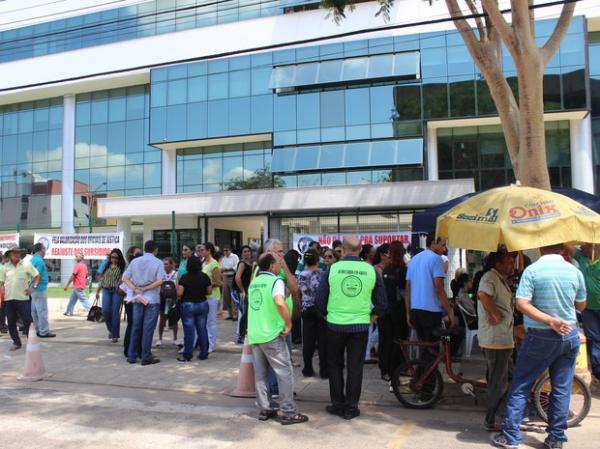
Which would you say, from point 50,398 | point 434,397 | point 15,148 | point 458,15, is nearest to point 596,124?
point 458,15

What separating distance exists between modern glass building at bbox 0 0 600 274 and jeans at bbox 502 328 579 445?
1596cm

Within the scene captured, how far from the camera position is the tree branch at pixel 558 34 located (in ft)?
24.1

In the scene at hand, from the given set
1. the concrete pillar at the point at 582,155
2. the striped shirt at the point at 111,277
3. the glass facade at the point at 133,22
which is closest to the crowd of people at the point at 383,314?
the striped shirt at the point at 111,277

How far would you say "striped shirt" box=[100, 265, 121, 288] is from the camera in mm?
9953

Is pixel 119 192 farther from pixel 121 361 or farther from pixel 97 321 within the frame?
pixel 121 361

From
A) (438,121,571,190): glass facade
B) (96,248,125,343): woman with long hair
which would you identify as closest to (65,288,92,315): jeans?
(96,248,125,343): woman with long hair

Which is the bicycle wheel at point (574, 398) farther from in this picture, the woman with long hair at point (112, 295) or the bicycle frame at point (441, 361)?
the woman with long hair at point (112, 295)

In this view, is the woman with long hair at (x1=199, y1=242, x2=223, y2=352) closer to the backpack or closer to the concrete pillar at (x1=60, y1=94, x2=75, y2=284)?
the backpack

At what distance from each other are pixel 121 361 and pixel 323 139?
18088mm

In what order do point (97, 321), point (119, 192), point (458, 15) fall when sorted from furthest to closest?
point (119, 192) < point (97, 321) < point (458, 15)

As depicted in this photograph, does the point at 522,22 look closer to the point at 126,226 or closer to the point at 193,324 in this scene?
the point at 193,324

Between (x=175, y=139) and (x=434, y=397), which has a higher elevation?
(x=175, y=139)

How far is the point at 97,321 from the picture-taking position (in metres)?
12.8

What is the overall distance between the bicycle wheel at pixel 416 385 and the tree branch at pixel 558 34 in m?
4.57
